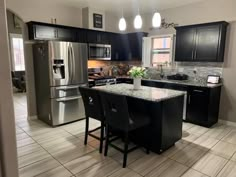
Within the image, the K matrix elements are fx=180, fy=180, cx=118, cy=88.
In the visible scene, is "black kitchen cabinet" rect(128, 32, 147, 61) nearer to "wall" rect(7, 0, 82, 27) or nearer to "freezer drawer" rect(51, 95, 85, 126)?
"wall" rect(7, 0, 82, 27)

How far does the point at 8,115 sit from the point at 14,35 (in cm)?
814

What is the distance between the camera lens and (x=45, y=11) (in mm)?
4309

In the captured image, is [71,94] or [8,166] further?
[71,94]

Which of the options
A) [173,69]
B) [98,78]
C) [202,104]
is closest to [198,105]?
[202,104]

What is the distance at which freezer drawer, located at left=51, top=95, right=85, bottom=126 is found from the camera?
3924 millimetres

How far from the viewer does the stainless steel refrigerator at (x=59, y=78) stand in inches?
149

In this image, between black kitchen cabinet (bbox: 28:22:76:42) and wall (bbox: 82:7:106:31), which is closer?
black kitchen cabinet (bbox: 28:22:76:42)

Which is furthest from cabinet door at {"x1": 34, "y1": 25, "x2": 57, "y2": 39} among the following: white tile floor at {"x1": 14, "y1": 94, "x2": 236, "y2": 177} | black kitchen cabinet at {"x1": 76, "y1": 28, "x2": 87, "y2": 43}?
white tile floor at {"x1": 14, "y1": 94, "x2": 236, "y2": 177}

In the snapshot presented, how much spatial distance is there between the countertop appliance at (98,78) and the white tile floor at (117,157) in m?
1.53

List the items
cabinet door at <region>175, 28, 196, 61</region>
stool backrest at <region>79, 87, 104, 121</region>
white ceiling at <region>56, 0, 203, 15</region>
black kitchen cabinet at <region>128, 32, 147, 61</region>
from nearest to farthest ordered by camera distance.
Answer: stool backrest at <region>79, 87, 104, 121</region> → cabinet door at <region>175, 28, 196, 61</region> → white ceiling at <region>56, 0, 203, 15</region> → black kitchen cabinet at <region>128, 32, 147, 61</region>

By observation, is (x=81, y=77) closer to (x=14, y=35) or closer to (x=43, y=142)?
(x=43, y=142)

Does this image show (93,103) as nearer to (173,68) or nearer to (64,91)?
(64,91)

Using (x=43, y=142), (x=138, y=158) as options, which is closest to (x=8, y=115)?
(x=138, y=158)

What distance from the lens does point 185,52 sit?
4359 mm
